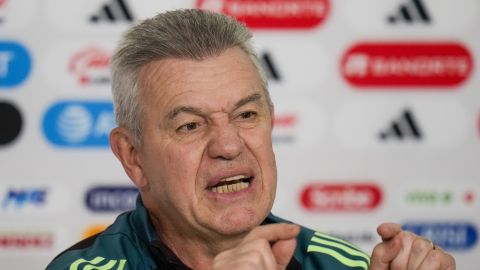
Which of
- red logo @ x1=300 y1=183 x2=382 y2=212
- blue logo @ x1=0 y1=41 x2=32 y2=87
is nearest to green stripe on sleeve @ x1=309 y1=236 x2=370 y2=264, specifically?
red logo @ x1=300 y1=183 x2=382 y2=212

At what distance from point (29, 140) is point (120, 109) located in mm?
1361

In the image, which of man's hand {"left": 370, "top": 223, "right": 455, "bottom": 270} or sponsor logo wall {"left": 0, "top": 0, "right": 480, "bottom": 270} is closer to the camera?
man's hand {"left": 370, "top": 223, "right": 455, "bottom": 270}

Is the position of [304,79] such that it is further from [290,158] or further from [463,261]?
[463,261]

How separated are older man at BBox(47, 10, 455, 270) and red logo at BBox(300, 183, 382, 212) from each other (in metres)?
1.24

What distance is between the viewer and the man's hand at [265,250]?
1.03 metres

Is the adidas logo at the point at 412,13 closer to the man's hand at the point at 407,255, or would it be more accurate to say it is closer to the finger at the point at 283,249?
the man's hand at the point at 407,255

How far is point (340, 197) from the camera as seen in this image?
2727mm

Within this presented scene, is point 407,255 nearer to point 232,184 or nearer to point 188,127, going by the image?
point 232,184

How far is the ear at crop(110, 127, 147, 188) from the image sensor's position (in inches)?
57.8

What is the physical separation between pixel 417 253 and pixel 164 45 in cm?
61

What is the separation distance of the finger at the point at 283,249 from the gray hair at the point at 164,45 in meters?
0.45

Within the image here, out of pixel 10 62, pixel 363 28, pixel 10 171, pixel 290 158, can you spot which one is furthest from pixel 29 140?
pixel 363 28

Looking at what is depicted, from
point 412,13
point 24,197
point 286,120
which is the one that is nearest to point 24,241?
point 24,197

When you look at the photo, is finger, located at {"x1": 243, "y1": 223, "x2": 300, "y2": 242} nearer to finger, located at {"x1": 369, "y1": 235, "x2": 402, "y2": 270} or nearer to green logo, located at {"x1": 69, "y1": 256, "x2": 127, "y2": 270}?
finger, located at {"x1": 369, "y1": 235, "x2": 402, "y2": 270}
